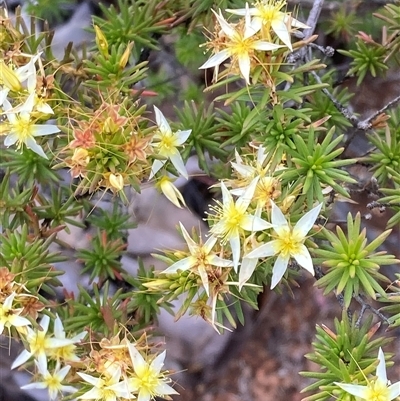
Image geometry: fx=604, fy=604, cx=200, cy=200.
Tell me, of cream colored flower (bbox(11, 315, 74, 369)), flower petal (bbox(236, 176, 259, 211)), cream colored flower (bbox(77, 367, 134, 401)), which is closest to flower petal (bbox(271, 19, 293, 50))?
flower petal (bbox(236, 176, 259, 211))

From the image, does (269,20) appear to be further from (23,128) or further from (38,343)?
(38,343)

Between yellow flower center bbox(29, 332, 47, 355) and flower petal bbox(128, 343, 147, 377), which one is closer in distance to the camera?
flower petal bbox(128, 343, 147, 377)

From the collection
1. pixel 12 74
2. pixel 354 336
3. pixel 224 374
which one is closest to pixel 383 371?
pixel 354 336

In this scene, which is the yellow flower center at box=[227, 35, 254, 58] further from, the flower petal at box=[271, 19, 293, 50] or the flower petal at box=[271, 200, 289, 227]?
the flower petal at box=[271, 200, 289, 227]

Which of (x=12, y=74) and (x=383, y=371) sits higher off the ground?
(x=12, y=74)

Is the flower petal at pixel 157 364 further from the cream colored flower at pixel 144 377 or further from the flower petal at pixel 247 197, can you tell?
the flower petal at pixel 247 197

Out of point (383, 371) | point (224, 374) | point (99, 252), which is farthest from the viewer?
point (224, 374)

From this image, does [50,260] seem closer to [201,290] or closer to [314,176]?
[201,290]
